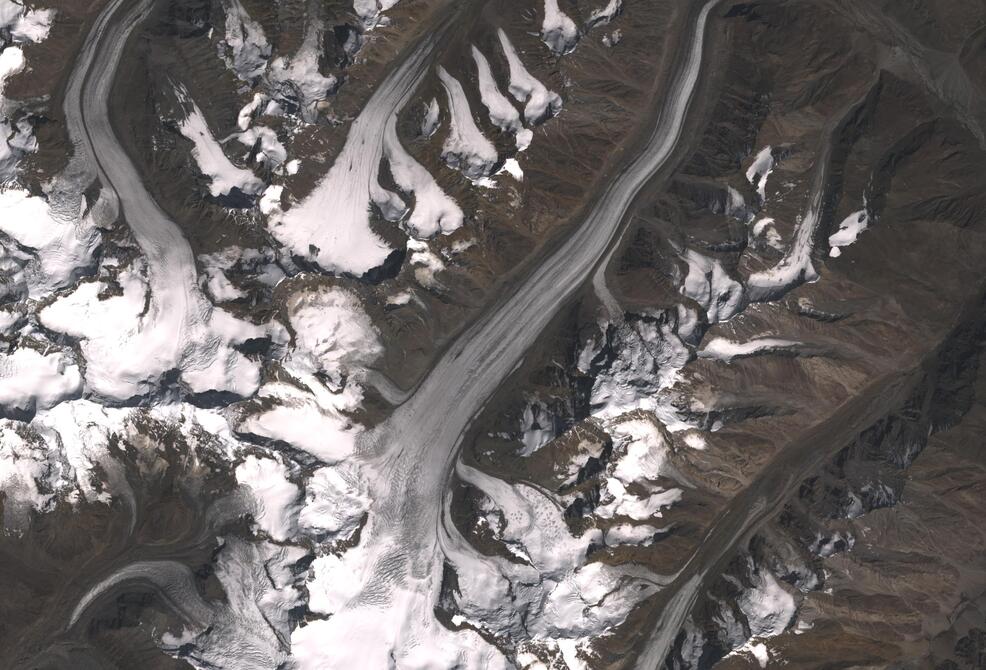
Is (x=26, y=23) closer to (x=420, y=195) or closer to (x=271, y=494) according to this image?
(x=420, y=195)

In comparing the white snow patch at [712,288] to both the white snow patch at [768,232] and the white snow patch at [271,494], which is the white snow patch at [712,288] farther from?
the white snow patch at [271,494]

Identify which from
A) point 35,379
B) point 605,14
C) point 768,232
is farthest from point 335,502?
point 605,14

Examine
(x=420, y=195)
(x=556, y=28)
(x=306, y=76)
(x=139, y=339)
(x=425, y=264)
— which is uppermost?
(x=556, y=28)

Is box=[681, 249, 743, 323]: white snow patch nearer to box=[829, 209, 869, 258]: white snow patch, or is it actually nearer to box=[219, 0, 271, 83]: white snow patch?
box=[829, 209, 869, 258]: white snow patch

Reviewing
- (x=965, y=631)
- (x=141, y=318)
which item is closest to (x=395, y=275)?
(x=141, y=318)

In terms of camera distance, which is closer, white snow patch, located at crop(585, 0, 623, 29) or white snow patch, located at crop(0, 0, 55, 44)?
white snow patch, located at crop(0, 0, 55, 44)

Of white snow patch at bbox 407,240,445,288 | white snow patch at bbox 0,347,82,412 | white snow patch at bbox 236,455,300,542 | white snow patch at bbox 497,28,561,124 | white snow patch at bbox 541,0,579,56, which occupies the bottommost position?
white snow patch at bbox 0,347,82,412

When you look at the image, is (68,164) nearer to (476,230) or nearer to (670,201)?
(476,230)

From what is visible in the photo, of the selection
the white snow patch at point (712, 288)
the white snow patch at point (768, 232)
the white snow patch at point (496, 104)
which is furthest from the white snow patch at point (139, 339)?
the white snow patch at point (768, 232)

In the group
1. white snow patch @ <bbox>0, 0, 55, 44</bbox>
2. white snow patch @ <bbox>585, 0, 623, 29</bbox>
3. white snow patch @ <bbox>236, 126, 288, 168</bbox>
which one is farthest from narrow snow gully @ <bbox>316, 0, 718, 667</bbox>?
white snow patch @ <bbox>0, 0, 55, 44</bbox>
